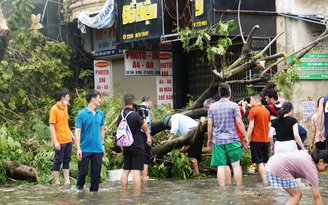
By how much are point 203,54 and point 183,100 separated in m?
1.71

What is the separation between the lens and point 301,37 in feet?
64.2

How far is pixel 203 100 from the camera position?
17.2 metres

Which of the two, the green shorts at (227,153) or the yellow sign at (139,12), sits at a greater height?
the yellow sign at (139,12)

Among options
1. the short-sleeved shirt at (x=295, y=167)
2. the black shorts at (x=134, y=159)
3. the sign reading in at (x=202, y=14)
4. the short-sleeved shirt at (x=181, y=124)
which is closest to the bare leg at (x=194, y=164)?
the short-sleeved shirt at (x=181, y=124)

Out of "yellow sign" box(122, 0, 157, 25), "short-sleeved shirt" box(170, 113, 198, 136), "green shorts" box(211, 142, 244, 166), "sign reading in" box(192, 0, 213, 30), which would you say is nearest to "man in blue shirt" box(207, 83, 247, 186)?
"green shorts" box(211, 142, 244, 166)

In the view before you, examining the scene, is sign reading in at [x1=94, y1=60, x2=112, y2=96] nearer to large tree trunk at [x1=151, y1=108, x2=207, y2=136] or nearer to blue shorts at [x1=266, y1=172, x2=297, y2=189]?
large tree trunk at [x1=151, y1=108, x2=207, y2=136]

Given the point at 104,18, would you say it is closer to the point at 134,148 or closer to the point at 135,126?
the point at 135,126

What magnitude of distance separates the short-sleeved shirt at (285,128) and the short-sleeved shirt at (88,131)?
3.12 m

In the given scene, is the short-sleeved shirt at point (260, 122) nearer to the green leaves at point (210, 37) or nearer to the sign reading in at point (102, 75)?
the green leaves at point (210, 37)

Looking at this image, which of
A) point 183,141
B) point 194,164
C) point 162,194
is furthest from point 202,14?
point 162,194

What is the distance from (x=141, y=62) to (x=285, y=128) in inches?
398

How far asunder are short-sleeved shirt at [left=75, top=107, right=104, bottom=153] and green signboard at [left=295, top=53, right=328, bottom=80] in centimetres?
790

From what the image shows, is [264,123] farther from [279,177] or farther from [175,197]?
[279,177]

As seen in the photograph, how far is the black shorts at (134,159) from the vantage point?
13.2m
